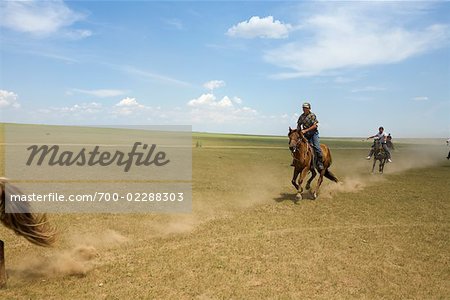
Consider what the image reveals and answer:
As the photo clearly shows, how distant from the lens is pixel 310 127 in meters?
13.3

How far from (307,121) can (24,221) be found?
10314 millimetres

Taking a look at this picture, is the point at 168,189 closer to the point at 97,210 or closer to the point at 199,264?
the point at 97,210

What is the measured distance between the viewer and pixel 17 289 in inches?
232

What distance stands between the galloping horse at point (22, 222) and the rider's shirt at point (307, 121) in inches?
383

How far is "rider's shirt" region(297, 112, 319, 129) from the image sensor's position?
13.4m

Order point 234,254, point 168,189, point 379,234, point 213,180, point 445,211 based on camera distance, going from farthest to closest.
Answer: point 213,180, point 168,189, point 445,211, point 379,234, point 234,254

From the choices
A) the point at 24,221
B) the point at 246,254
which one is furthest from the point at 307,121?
the point at 24,221

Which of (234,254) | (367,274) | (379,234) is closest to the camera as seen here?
(367,274)

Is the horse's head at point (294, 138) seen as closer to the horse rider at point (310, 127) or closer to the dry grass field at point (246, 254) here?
the horse rider at point (310, 127)

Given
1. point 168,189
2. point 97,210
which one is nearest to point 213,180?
point 168,189

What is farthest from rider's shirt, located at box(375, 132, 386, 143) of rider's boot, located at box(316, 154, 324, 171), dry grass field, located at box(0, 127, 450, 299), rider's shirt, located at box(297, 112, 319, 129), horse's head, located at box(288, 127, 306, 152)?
horse's head, located at box(288, 127, 306, 152)

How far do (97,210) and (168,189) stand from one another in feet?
15.5

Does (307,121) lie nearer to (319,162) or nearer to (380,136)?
(319,162)

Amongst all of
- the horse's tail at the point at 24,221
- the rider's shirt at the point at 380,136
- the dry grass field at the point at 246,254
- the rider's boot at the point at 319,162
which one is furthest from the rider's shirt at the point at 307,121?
the rider's shirt at the point at 380,136
